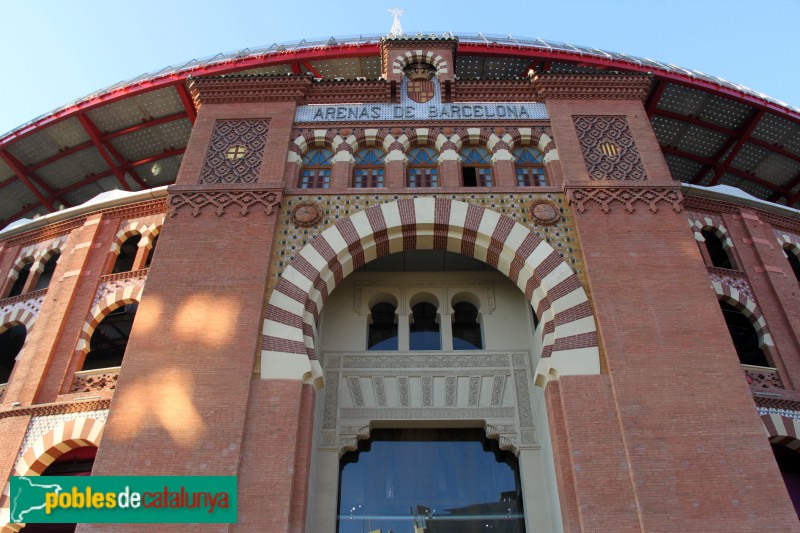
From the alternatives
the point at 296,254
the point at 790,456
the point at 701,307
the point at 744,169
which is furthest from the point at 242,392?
the point at 744,169

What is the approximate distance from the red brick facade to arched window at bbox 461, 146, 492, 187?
18 centimetres

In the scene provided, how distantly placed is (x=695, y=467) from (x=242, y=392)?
5482 millimetres

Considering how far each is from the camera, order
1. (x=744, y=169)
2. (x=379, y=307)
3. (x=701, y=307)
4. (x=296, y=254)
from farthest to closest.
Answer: (x=744, y=169)
(x=379, y=307)
(x=296, y=254)
(x=701, y=307)

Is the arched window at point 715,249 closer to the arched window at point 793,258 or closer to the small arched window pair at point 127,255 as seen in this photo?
the arched window at point 793,258

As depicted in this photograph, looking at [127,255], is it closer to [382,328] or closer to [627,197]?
[382,328]

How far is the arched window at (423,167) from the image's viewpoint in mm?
9883

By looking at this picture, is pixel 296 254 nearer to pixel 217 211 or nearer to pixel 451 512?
pixel 217 211

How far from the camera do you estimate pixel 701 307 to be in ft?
26.6

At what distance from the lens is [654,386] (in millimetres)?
7453

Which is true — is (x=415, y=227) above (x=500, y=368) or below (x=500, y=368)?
above

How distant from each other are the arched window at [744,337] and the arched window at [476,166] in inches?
188

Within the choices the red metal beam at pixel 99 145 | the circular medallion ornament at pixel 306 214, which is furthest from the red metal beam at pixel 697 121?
the red metal beam at pixel 99 145

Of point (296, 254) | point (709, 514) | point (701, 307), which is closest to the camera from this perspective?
point (709, 514)

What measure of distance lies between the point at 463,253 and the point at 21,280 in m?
9.11
